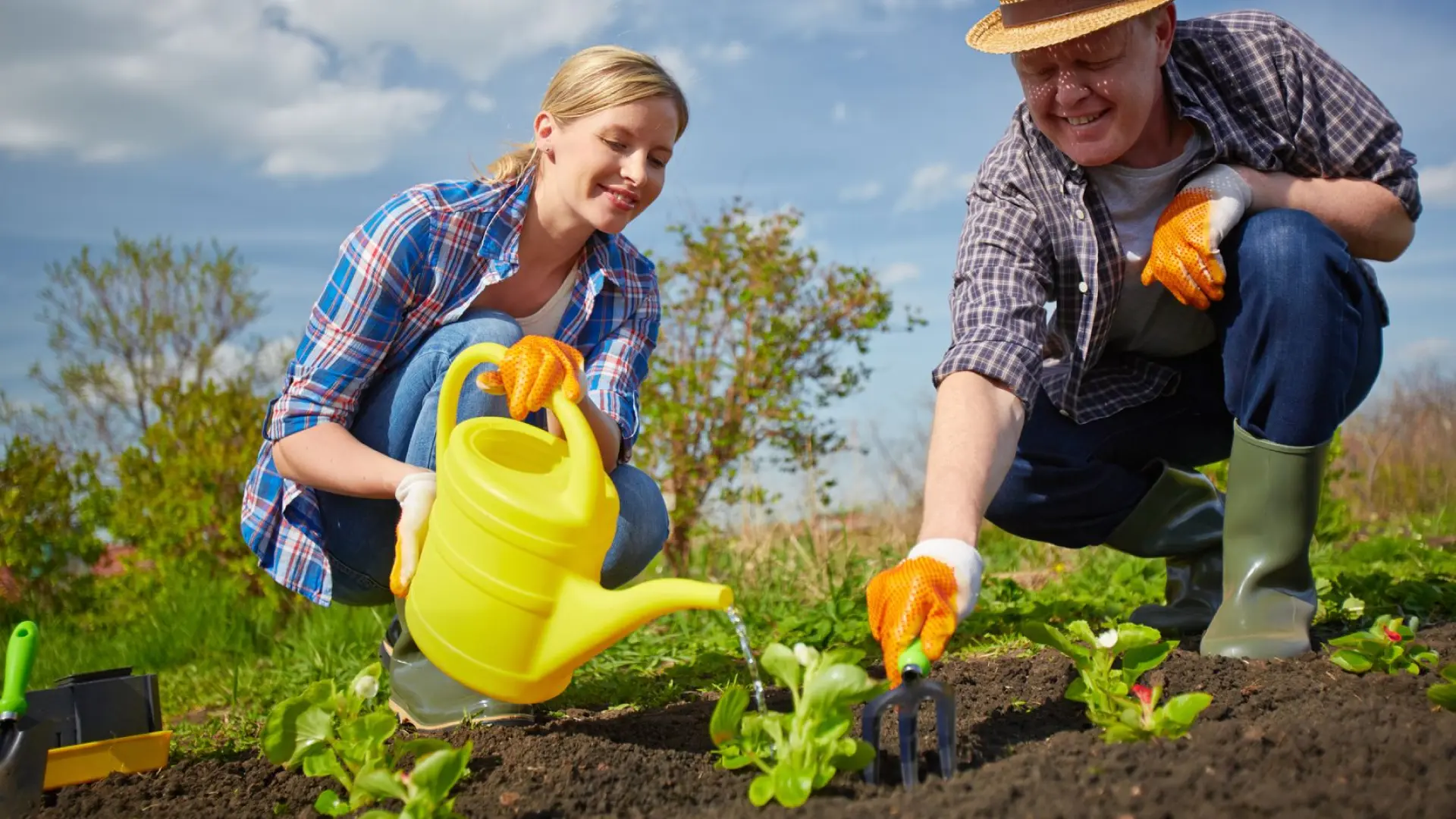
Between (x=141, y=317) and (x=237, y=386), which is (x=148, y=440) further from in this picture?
(x=141, y=317)

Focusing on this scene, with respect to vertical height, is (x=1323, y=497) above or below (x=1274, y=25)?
below

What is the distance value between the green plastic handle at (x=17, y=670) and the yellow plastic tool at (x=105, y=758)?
99 millimetres

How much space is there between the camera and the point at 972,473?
5.74 feet

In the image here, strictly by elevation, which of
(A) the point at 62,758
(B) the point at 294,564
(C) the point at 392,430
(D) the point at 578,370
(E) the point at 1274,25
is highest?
(E) the point at 1274,25

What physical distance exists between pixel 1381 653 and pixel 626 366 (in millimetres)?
1504

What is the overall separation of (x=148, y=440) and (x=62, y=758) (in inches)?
121

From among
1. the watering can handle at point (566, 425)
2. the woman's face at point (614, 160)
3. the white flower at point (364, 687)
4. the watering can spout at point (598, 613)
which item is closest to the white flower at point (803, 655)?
the watering can spout at point (598, 613)

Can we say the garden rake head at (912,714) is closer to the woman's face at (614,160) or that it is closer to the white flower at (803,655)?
the white flower at (803,655)

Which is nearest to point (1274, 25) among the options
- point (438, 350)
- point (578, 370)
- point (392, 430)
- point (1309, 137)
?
point (1309, 137)

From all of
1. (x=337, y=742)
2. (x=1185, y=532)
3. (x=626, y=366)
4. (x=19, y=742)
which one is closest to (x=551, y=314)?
(x=626, y=366)

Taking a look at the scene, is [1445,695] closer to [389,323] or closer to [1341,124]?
[1341,124]

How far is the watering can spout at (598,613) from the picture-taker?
4.87ft

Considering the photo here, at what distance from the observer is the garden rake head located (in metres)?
1.38

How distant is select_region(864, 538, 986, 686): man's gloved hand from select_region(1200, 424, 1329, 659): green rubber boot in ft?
2.64
